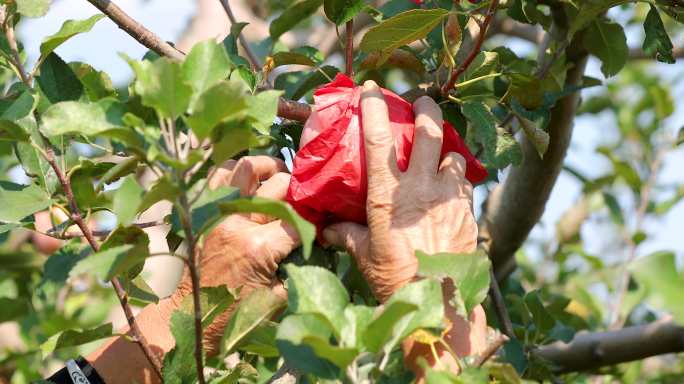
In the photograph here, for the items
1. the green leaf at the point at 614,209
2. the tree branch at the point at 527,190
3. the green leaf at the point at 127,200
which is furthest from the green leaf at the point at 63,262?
the green leaf at the point at 614,209

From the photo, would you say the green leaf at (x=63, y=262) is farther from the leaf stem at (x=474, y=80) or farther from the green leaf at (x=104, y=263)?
the leaf stem at (x=474, y=80)

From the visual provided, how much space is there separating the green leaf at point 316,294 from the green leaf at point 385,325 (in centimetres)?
4

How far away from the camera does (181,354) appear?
121 cm

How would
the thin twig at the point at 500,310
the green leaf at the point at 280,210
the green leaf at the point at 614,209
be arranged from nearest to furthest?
the green leaf at the point at 280,210, the thin twig at the point at 500,310, the green leaf at the point at 614,209

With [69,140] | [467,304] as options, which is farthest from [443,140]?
[69,140]

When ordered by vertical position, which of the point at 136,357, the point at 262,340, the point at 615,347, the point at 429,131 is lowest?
the point at 615,347

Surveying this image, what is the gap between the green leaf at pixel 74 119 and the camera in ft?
3.29

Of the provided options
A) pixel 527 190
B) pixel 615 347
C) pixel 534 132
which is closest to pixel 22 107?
pixel 534 132

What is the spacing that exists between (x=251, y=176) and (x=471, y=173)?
Result: 0.34 metres

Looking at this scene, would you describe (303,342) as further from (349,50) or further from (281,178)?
(349,50)

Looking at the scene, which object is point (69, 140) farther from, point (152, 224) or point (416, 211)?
point (416, 211)

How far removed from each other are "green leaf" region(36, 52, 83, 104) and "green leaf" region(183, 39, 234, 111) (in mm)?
A: 336

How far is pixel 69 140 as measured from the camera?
4.36ft

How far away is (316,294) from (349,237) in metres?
0.33
